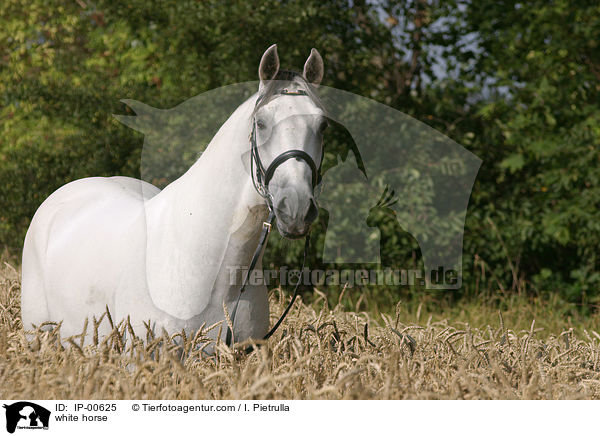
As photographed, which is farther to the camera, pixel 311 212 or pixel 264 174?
pixel 264 174

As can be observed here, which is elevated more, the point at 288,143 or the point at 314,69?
the point at 314,69

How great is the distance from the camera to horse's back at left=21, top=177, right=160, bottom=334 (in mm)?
A: 2805

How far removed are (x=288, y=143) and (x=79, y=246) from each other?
1.37m

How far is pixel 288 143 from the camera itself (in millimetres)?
2277

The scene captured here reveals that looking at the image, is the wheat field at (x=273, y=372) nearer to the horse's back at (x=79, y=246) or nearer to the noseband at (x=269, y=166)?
the horse's back at (x=79, y=246)

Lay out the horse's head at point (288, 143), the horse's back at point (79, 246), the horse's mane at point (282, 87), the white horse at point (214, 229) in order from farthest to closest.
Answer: the horse's back at point (79, 246)
the horse's mane at point (282, 87)
the white horse at point (214, 229)
the horse's head at point (288, 143)

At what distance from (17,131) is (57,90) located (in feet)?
4.07

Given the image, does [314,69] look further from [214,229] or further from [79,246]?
[79,246]

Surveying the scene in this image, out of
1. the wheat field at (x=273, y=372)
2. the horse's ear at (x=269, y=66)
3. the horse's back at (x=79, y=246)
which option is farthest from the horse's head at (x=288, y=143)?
the horse's back at (x=79, y=246)

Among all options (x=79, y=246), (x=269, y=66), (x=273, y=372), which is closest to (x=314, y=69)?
(x=269, y=66)

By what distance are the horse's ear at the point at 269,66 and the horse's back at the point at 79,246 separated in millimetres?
905

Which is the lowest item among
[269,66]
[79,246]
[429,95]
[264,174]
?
[79,246]

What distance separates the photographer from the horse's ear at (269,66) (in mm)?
2477
